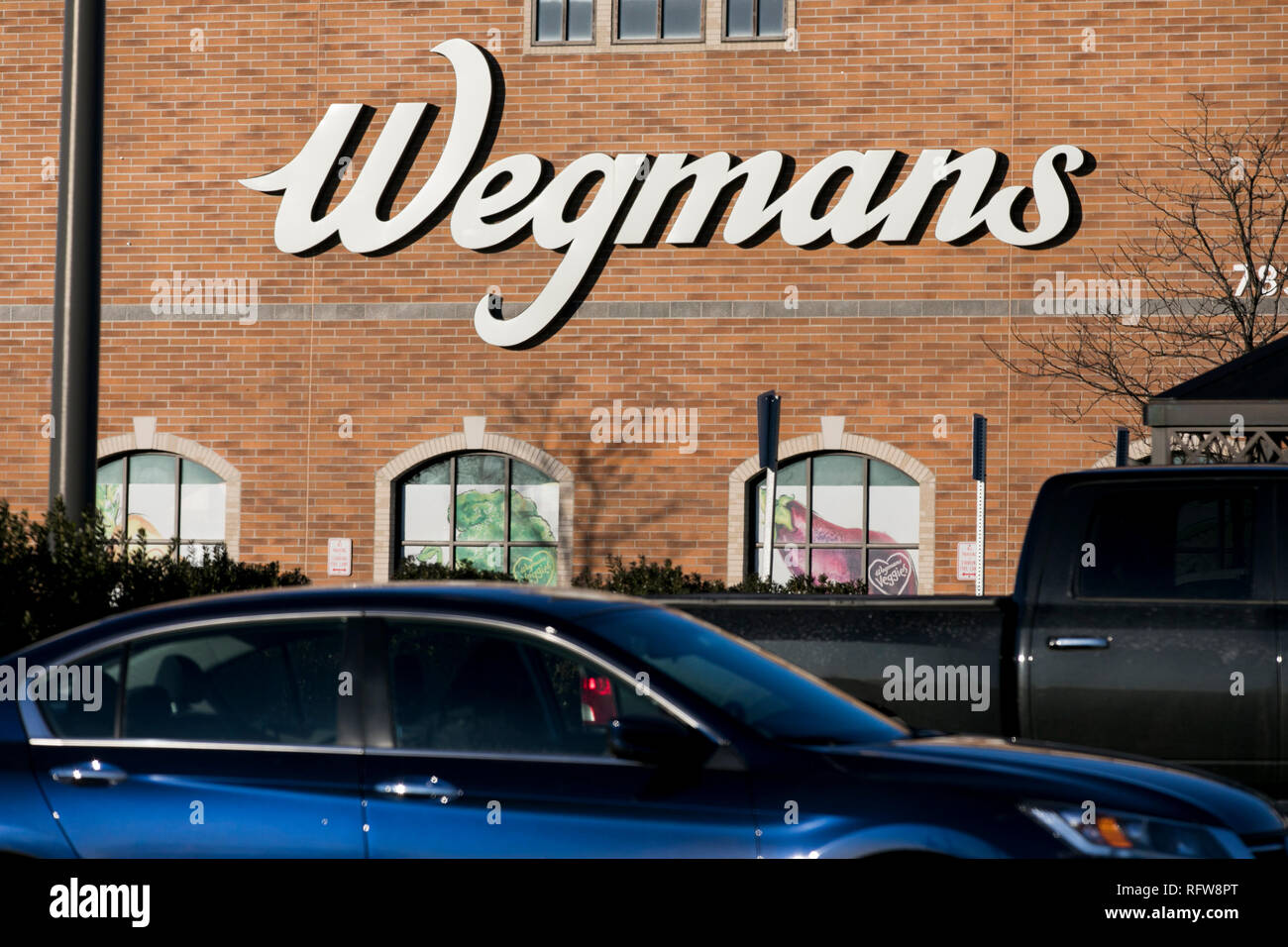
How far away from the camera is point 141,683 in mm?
4863

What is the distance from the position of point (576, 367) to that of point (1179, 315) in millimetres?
7615

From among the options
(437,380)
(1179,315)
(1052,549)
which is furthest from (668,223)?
(1052,549)

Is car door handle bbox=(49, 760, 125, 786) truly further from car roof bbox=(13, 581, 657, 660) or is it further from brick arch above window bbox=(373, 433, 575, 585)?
brick arch above window bbox=(373, 433, 575, 585)

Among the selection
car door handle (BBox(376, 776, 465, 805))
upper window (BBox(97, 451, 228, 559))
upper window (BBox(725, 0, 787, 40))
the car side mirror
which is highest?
upper window (BBox(725, 0, 787, 40))

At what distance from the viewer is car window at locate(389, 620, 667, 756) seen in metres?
4.70

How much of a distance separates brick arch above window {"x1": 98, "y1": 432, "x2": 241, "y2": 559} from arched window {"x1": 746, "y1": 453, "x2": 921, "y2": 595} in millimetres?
6784

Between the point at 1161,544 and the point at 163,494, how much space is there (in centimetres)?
1720

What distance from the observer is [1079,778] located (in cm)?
462

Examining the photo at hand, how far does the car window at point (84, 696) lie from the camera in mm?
4805

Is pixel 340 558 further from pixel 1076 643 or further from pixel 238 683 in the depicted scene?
pixel 238 683

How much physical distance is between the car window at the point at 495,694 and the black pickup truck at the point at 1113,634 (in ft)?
6.19

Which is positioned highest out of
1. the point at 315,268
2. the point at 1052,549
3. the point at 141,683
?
the point at 315,268

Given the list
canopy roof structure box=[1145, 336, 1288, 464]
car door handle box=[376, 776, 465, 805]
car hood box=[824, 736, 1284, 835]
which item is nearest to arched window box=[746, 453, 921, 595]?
canopy roof structure box=[1145, 336, 1288, 464]
